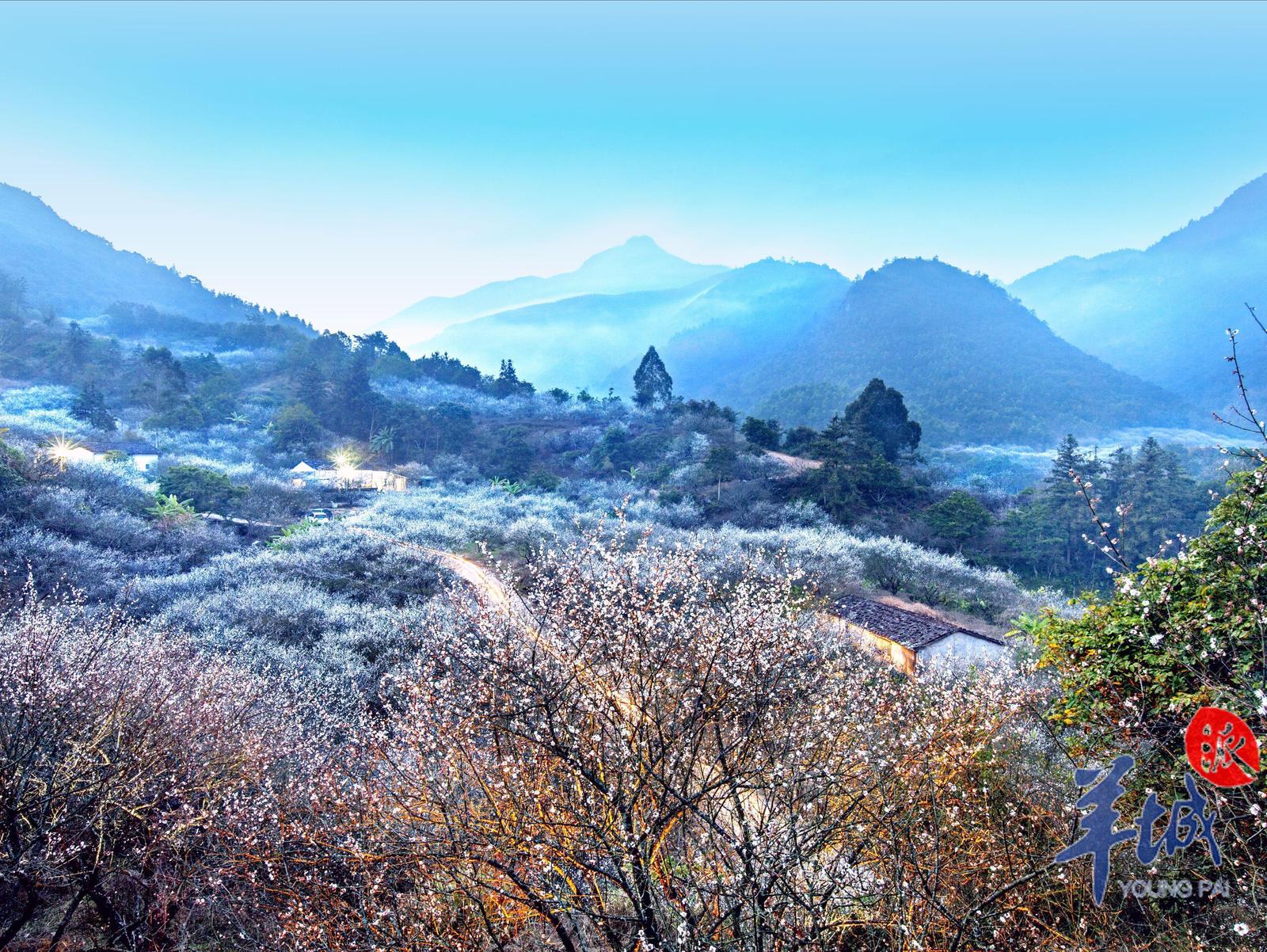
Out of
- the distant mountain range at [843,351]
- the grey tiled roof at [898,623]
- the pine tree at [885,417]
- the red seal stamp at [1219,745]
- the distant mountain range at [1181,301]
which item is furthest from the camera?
the distant mountain range at [1181,301]

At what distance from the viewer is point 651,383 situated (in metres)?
48.4

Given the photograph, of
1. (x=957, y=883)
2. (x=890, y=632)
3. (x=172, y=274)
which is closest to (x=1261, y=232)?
(x=890, y=632)

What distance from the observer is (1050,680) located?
9.28 m

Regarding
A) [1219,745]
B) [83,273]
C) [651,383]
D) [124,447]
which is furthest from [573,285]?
[1219,745]

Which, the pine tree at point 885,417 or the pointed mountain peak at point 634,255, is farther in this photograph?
the pointed mountain peak at point 634,255

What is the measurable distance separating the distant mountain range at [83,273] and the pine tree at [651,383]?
48.0 meters

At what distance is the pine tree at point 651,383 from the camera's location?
1898 inches

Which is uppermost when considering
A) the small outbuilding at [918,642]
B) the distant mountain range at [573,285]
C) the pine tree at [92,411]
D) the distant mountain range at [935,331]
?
the distant mountain range at [573,285]

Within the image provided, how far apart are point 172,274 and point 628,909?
4276 inches

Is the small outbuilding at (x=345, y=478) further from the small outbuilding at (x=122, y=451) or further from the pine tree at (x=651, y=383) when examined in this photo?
the pine tree at (x=651, y=383)

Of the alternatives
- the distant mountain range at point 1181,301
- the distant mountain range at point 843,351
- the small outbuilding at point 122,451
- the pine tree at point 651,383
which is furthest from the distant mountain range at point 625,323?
the small outbuilding at point 122,451

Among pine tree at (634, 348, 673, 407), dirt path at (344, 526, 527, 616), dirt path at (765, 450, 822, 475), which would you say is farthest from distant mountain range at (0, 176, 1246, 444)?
dirt path at (344, 526, 527, 616)

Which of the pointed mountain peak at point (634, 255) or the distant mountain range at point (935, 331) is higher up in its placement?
the pointed mountain peak at point (634, 255)

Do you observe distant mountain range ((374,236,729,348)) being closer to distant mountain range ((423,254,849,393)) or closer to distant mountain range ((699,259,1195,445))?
distant mountain range ((423,254,849,393))
